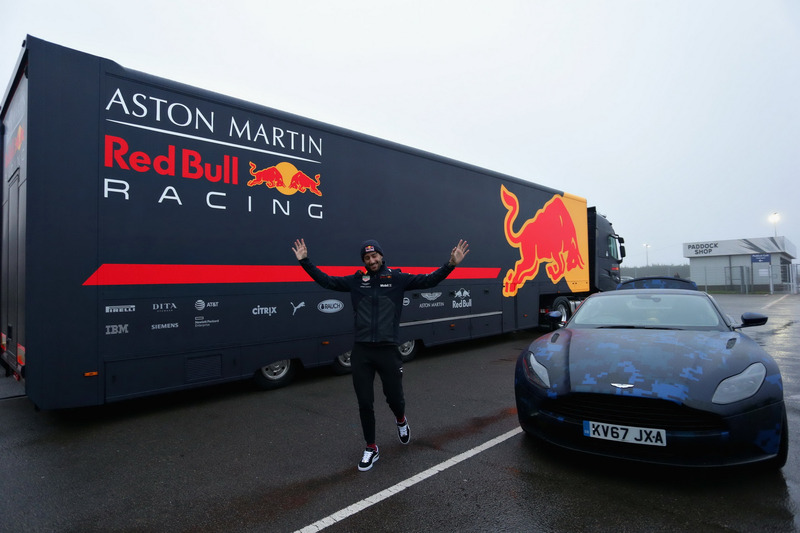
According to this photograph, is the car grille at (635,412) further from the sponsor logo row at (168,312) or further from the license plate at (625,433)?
the sponsor logo row at (168,312)

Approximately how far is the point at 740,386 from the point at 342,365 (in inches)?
193

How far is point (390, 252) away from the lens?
684cm

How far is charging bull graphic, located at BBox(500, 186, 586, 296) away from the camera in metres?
9.35

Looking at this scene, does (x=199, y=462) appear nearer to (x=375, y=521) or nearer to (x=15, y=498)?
(x=15, y=498)

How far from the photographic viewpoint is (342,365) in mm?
6660

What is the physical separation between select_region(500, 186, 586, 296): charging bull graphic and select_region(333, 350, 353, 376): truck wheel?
396 centimetres

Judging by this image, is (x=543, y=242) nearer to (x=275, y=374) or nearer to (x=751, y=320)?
(x=751, y=320)

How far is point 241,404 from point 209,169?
9.07 ft

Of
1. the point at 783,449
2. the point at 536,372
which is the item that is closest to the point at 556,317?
the point at 536,372

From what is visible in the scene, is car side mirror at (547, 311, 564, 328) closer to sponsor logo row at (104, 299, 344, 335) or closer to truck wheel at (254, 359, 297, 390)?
sponsor logo row at (104, 299, 344, 335)

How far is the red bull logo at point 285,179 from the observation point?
540 centimetres

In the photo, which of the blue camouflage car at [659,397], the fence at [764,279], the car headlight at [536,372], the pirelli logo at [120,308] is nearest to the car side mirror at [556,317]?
the blue camouflage car at [659,397]

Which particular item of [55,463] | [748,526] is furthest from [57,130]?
[748,526]

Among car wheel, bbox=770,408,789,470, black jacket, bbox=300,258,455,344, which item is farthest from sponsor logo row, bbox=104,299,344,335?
car wheel, bbox=770,408,789,470
